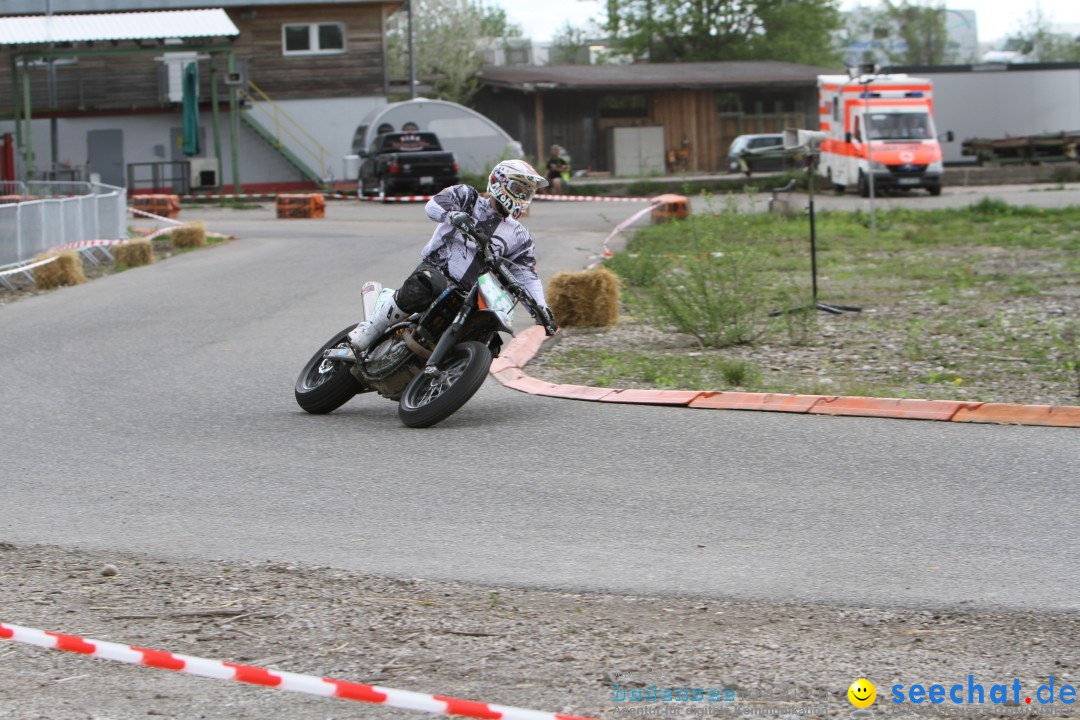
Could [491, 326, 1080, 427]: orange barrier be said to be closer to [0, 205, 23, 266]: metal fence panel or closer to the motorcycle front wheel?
the motorcycle front wheel

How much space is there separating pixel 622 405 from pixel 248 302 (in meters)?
7.55

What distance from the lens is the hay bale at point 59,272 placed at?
18.2 m

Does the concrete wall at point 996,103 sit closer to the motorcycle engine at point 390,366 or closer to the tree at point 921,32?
the motorcycle engine at point 390,366

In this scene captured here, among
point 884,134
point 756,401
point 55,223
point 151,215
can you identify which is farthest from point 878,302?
point 884,134

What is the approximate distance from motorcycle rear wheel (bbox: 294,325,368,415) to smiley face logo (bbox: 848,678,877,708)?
5.38 m

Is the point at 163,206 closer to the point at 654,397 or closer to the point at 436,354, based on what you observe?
the point at 654,397

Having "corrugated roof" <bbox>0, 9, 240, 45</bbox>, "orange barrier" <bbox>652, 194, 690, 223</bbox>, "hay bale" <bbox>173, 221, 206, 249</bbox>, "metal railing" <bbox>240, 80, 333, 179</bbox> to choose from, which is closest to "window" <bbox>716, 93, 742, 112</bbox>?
"metal railing" <bbox>240, 80, 333, 179</bbox>

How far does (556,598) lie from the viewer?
18.3ft

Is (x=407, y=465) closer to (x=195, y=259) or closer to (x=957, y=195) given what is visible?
(x=195, y=259)

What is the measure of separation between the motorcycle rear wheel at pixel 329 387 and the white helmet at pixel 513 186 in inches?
50.9

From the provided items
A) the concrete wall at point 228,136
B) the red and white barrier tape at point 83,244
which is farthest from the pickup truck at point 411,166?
the red and white barrier tape at point 83,244

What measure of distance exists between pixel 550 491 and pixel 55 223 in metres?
15.1

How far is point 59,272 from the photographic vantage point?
18297mm

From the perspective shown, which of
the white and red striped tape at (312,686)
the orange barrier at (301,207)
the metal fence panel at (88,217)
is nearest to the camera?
the white and red striped tape at (312,686)
